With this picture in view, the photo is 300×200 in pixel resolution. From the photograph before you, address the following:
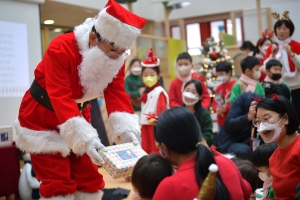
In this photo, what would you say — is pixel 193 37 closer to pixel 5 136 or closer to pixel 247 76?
pixel 247 76

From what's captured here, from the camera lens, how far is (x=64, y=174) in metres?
2.35

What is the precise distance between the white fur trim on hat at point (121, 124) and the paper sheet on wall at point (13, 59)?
311 centimetres

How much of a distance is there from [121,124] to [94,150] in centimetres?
36

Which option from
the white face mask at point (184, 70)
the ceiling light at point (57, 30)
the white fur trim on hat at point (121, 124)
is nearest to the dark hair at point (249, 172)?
the white fur trim on hat at point (121, 124)

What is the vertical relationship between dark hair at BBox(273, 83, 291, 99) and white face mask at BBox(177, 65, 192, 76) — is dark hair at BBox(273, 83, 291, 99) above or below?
below

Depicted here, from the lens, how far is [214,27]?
10.1m

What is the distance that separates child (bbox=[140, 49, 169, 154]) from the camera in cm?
439

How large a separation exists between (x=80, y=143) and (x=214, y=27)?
27.4ft

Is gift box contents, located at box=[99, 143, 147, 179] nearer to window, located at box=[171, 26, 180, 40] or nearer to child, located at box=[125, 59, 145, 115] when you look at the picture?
child, located at box=[125, 59, 145, 115]

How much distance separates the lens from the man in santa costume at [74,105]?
88.2 inches

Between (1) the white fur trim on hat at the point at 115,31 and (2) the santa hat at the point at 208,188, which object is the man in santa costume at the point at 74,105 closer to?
(1) the white fur trim on hat at the point at 115,31

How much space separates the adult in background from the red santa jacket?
83.6 inches

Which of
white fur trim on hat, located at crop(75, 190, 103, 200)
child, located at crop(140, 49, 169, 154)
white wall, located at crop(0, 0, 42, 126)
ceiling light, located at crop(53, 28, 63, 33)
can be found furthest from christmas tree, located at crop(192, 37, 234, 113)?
white fur trim on hat, located at crop(75, 190, 103, 200)

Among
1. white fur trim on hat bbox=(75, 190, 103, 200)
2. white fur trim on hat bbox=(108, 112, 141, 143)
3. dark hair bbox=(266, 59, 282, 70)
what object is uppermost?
dark hair bbox=(266, 59, 282, 70)
